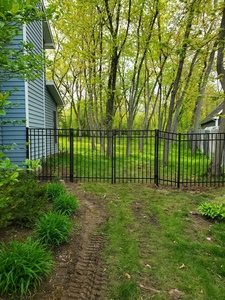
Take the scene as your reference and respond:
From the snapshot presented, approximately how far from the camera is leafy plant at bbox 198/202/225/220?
431 centimetres

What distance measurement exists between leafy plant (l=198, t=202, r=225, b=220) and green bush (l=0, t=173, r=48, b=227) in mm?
3158

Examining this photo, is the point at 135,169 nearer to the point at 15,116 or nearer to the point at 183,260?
the point at 15,116

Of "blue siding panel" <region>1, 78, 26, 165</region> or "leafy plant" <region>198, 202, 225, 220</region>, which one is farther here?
"blue siding panel" <region>1, 78, 26, 165</region>

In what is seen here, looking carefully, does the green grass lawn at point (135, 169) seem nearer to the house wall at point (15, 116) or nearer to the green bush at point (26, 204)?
the house wall at point (15, 116)

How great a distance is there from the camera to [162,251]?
10.6ft

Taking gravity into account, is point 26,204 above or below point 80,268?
above

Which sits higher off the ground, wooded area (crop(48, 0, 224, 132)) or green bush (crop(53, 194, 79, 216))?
wooded area (crop(48, 0, 224, 132))

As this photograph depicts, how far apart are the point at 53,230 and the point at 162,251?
5.29 feet

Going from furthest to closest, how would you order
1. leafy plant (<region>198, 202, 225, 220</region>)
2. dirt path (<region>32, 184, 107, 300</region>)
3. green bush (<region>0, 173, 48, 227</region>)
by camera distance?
leafy plant (<region>198, 202, 225, 220</region>), green bush (<region>0, 173, 48, 227</region>), dirt path (<region>32, 184, 107, 300</region>)

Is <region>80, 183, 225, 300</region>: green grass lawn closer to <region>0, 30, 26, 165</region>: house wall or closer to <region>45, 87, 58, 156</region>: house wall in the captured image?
<region>0, 30, 26, 165</region>: house wall

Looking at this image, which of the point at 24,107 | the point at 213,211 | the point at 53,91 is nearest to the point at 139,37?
the point at 53,91

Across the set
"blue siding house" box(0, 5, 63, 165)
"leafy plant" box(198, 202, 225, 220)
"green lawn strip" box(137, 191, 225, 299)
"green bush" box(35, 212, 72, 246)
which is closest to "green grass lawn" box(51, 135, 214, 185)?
"blue siding house" box(0, 5, 63, 165)

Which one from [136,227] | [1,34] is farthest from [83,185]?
[1,34]

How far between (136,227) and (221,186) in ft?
13.1
